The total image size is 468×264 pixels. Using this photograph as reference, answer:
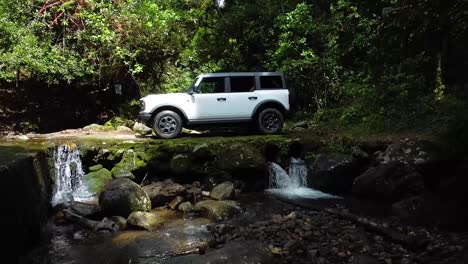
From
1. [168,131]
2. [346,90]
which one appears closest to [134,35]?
[168,131]

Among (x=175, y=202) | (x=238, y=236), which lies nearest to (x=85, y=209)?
(x=175, y=202)

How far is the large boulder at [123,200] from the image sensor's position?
8031 mm

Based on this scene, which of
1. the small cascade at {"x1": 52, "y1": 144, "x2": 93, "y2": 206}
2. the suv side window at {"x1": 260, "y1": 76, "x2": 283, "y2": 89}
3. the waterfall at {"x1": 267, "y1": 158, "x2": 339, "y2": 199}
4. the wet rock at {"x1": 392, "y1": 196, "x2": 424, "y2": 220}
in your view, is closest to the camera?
the wet rock at {"x1": 392, "y1": 196, "x2": 424, "y2": 220}

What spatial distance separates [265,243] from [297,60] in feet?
29.7

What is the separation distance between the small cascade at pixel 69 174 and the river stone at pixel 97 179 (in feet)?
0.43

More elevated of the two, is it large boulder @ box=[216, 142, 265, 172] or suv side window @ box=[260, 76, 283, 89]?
suv side window @ box=[260, 76, 283, 89]

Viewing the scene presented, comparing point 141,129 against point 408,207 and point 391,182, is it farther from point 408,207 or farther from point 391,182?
point 408,207

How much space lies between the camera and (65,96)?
15.0m

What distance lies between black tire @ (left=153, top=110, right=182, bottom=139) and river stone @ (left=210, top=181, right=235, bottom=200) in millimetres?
2387

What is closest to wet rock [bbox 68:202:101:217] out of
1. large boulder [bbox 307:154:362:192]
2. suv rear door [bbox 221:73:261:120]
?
suv rear door [bbox 221:73:261:120]

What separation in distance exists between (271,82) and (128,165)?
14.6ft

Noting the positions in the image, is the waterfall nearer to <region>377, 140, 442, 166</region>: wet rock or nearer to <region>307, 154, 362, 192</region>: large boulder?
<region>307, 154, 362, 192</region>: large boulder

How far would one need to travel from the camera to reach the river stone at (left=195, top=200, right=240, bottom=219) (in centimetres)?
803

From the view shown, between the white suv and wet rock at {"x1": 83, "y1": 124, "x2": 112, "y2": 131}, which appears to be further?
Answer: wet rock at {"x1": 83, "y1": 124, "x2": 112, "y2": 131}
